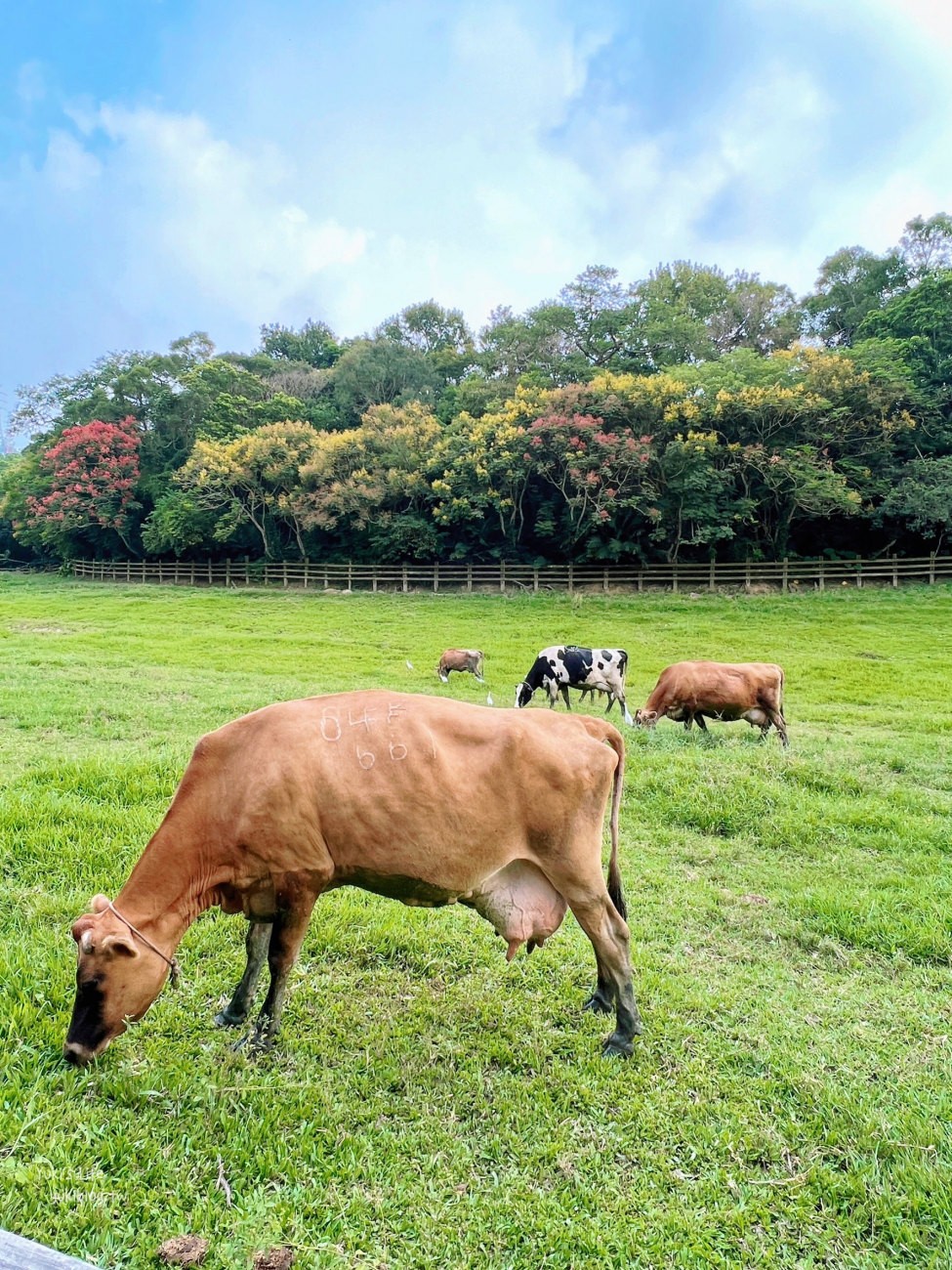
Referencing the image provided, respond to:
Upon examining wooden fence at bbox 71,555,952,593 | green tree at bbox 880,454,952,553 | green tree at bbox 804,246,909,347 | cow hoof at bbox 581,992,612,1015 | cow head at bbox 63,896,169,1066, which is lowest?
cow hoof at bbox 581,992,612,1015

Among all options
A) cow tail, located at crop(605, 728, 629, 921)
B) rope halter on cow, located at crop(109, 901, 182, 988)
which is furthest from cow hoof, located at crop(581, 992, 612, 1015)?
rope halter on cow, located at crop(109, 901, 182, 988)

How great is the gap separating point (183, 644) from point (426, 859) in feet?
57.8

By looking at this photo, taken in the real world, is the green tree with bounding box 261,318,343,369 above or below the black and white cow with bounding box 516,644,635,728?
above

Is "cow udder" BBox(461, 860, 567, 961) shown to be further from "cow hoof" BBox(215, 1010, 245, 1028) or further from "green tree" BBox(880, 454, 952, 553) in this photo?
"green tree" BBox(880, 454, 952, 553)

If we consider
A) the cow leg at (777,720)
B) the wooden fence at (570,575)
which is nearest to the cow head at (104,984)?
the cow leg at (777,720)

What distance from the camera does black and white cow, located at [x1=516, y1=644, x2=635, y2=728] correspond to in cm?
→ 1391

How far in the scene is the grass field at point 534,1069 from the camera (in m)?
2.43

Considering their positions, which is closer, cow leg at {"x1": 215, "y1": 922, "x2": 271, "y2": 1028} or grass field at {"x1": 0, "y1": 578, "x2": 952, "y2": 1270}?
grass field at {"x1": 0, "y1": 578, "x2": 952, "y2": 1270}

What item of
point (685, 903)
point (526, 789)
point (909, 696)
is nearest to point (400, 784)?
point (526, 789)

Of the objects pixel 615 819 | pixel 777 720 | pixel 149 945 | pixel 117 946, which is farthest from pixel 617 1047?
pixel 777 720

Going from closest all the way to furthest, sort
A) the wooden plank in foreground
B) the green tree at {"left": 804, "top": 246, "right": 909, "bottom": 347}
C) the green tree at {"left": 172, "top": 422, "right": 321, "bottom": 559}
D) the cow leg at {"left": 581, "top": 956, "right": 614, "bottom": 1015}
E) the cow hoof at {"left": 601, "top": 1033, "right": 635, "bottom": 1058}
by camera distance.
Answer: the wooden plank in foreground, the cow hoof at {"left": 601, "top": 1033, "right": 635, "bottom": 1058}, the cow leg at {"left": 581, "top": 956, "right": 614, "bottom": 1015}, the green tree at {"left": 172, "top": 422, "right": 321, "bottom": 559}, the green tree at {"left": 804, "top": 246, "right": 909, "bottom": 347}

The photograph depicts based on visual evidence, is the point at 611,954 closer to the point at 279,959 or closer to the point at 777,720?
the point at 279,959

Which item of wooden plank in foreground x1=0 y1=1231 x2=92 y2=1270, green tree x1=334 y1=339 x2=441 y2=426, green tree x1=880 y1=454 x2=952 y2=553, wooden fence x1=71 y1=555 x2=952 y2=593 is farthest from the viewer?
green tree x1=334 y1=339 x2=441 y2=426

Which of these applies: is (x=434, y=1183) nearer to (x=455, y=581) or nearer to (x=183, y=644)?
(x=183, y=644)
